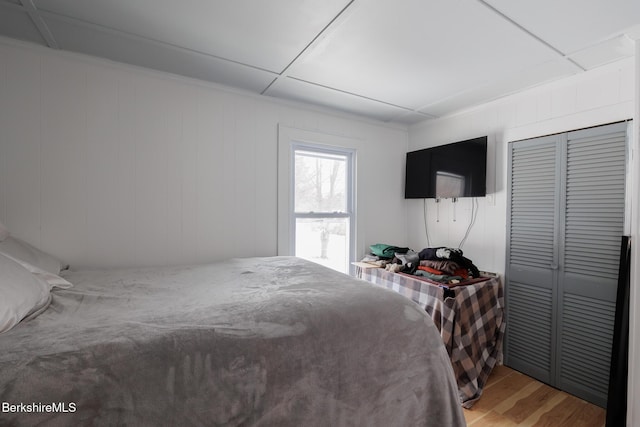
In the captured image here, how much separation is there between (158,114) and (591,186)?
10.6 ft

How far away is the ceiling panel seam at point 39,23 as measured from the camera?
1407mm

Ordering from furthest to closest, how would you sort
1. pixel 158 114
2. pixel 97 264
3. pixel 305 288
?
pixel 158 114 < pixel 97 264 < pixel 305 288

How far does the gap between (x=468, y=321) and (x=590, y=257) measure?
38.3 inches

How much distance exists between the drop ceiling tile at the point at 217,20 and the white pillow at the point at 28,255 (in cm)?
124

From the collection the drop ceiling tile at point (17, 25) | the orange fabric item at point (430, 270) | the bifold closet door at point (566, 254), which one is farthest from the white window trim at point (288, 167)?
the bifold closet door at point (566, 254)

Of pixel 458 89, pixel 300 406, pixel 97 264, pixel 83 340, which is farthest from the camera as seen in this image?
pixel 458 89

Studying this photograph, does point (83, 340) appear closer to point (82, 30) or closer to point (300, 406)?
point (300, 406)

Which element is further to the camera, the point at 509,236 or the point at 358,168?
the point at 358,168

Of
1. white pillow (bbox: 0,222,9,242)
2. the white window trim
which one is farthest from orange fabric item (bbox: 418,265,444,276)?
white pillow (bbox: 0,222,9,242)

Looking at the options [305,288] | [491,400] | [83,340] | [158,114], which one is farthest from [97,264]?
[491,400]

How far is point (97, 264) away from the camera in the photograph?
6.31 feet

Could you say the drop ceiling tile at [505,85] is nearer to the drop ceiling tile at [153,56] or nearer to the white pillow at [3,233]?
the drop ceiling tile at [153,56]

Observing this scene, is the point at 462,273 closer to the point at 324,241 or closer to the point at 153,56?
the point at 324,241

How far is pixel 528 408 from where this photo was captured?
1950 mm
